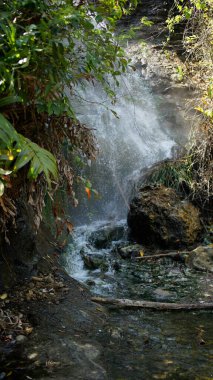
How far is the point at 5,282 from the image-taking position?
3.71 m

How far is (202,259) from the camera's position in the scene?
19.4 ft

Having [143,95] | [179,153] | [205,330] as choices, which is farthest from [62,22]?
[143,95]

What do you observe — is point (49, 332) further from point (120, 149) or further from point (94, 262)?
point (120, 149)

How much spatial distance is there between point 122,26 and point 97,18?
10944 mm

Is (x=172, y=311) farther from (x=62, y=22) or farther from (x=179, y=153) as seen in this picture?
(x=179, y=153)

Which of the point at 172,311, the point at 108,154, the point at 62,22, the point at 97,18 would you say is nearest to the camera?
the point at 62,22

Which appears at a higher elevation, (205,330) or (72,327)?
(72,327)

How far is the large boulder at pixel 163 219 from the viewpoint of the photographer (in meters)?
6.79

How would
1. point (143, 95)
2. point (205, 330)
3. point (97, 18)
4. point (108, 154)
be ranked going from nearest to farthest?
1. point (97, 18)
2. point (205, 330)
3. point (108, 154)
4. point (143, 95)

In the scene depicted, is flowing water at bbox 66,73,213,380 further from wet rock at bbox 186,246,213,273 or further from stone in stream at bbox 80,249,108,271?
wet rock at bbox 186,246,213,273

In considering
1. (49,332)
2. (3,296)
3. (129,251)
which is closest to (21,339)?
(49,332)

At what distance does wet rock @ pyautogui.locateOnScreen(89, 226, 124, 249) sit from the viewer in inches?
277

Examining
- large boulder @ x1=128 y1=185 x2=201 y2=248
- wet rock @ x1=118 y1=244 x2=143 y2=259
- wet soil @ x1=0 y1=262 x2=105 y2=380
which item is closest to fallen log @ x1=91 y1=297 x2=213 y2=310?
wet soil @ x1=0 y1=262 x2=105 y2=380

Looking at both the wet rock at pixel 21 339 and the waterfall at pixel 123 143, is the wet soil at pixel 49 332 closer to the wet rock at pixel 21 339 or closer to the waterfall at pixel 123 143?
the wet rock at pixel 21 339
